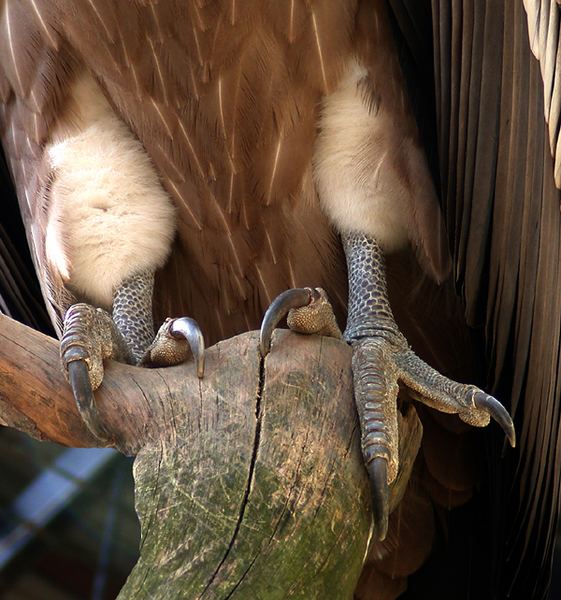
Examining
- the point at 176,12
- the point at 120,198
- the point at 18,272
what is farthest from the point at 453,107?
the point at 18,272

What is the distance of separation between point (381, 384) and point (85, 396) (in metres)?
0.41

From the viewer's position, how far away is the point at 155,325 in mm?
2197

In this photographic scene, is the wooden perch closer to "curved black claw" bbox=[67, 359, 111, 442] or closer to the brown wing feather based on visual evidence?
"curved black claw" bbox=[67, 359, 111, 442]

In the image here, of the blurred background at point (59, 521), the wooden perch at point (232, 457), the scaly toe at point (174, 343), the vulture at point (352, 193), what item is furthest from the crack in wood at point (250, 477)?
the blurred background at point (59, 521)

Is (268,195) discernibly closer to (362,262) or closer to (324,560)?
(362,262)

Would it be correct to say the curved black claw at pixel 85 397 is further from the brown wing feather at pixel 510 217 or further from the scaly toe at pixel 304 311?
the brown wing feather at pixel 510 217

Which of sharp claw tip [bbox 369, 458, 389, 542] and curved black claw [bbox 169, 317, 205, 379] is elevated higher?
curved black claw [bbox 169, 317, 205, 379]

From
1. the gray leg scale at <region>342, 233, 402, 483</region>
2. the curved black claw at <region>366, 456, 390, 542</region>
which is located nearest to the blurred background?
the gray leg scale at <region>342, 233, 402, 483</region>

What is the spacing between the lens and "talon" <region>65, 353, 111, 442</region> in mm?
1396

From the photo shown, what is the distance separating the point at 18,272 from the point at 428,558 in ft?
3.36

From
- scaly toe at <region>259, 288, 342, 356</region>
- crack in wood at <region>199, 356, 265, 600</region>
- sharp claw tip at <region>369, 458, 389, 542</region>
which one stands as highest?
scaly toe at <region>259, 288, 342, 356</region>

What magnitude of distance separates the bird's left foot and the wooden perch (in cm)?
2

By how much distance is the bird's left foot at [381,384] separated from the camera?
144 cm

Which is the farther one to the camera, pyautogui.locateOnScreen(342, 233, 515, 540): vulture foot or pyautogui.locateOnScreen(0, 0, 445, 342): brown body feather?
pyautogui.locateOnScreen(0, 0, 445, 342): brown body feather
